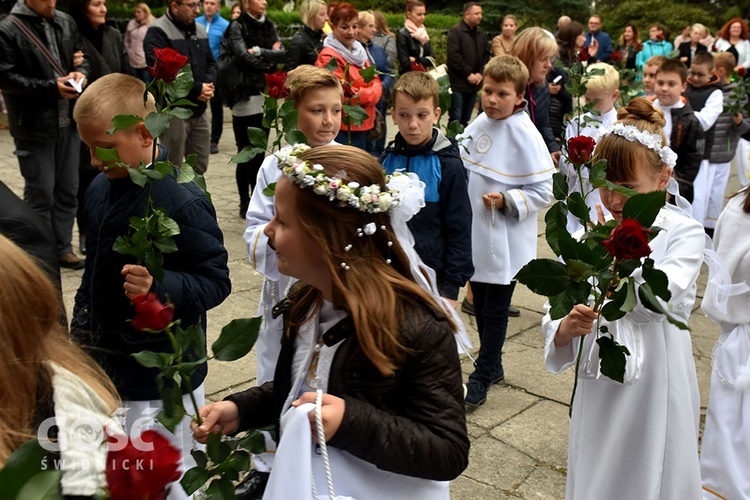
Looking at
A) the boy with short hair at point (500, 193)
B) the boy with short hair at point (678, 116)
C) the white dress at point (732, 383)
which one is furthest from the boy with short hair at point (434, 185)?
the boy with short hair at point (678, 116)

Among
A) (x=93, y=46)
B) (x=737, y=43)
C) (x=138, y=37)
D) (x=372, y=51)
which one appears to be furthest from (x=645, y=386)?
(x=737, y=43)

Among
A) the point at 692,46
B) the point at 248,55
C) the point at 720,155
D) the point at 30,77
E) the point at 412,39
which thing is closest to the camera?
the point at 30,77

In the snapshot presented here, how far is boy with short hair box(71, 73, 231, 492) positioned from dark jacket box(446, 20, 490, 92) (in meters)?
8.63

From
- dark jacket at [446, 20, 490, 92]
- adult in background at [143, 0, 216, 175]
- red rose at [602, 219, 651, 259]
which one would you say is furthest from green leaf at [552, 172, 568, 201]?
dark jacket at [446, 20, 490, 92]

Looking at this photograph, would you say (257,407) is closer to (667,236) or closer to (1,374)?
(1,374)

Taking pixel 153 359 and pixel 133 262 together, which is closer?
pixel 153 359

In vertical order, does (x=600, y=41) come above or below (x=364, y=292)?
below

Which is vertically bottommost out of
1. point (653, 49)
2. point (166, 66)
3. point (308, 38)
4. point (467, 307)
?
point (467, 307)

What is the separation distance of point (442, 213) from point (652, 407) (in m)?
1.35

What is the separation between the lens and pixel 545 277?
2.30 metres

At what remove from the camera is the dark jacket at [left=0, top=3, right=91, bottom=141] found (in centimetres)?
566

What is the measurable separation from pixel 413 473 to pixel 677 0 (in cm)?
3011

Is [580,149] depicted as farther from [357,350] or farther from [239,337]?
[239,337]

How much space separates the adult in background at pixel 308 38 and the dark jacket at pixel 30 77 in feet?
7.57
